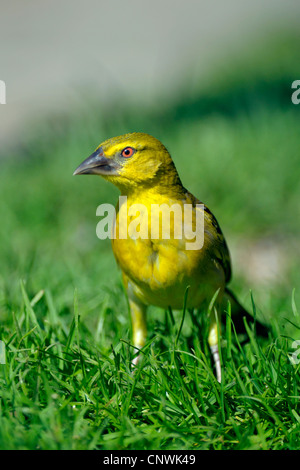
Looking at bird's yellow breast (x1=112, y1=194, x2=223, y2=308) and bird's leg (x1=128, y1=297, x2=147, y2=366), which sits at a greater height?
bird's yellow breast (x1=112, y1=194, x2=223, y2=308)

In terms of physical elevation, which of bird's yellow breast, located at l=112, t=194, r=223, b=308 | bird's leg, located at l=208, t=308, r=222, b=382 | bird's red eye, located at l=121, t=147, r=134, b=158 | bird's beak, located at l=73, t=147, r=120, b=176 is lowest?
bird's leg, located at l=208, t=308, r=222, b=382

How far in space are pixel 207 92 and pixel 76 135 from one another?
1774 mm

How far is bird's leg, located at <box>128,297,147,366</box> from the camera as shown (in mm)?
3123

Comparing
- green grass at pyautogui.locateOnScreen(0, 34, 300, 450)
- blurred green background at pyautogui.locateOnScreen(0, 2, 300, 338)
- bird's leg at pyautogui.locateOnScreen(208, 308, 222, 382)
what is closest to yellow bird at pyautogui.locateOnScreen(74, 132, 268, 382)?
bird's leg at pyautogui.locateOnScreen(208, 308, 222, 382)

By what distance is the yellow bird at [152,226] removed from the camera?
2791 mm

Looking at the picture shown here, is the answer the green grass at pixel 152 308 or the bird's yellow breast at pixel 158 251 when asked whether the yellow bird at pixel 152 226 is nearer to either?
the bird's yellow breast at pixel 158 251

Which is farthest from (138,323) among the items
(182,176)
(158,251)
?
(182,176)

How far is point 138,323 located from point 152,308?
0.57m

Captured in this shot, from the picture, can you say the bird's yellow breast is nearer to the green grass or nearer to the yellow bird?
the yellow bird

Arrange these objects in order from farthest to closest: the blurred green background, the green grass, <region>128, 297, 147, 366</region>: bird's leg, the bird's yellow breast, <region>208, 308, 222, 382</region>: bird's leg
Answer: the blurred green background, <region>128, 297, 147, 366</region>: bird's leg, <region>208, 308, 222, 382</region>: bird's leg, the bird's yellow breast, the green grass

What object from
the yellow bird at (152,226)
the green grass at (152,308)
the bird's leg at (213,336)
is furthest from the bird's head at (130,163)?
the bird's leg at (213,336)

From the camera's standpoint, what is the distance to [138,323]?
3.14 m
